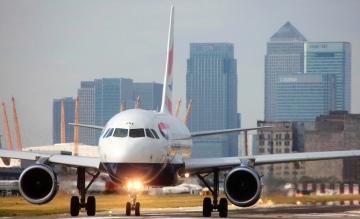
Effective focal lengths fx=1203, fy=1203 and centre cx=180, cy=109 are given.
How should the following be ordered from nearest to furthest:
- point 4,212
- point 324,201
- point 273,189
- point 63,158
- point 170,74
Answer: point 63,158, point 4,212, point 170,74, point 273,189, point 324,201

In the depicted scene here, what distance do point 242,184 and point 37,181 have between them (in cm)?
878

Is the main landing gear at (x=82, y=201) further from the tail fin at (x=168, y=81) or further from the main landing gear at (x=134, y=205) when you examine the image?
the tail fin at (x=168, y=81)

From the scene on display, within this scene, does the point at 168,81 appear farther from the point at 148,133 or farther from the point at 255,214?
the point at 148,133

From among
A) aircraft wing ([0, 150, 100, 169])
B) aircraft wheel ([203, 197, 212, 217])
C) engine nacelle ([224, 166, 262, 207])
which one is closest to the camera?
engine nacelle ([224, 166, 262, 207])

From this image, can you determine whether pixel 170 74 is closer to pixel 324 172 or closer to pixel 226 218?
pixel 226 218

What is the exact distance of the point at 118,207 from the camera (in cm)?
6956

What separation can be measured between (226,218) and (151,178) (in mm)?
3779

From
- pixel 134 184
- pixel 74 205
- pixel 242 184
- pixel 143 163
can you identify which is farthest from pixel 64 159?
pixel 242 184

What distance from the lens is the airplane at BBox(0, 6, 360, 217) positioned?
163ft

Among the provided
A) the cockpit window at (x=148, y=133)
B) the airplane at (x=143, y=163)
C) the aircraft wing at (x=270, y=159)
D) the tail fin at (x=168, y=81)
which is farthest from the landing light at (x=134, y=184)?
the tail fin at (x=168, y=81)

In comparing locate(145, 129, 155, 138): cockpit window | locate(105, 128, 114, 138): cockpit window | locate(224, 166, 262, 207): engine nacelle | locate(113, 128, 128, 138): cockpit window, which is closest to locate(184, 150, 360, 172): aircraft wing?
locate(224, 166, 262, 207): engine nacelle

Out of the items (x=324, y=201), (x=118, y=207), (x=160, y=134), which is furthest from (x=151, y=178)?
(x=324, y=201)

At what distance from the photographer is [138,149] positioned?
49.4m

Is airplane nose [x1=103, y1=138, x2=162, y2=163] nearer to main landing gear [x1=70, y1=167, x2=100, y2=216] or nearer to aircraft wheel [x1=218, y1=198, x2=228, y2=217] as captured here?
main landing gear [x1=70, y1=167, x2=100, y2=216]
